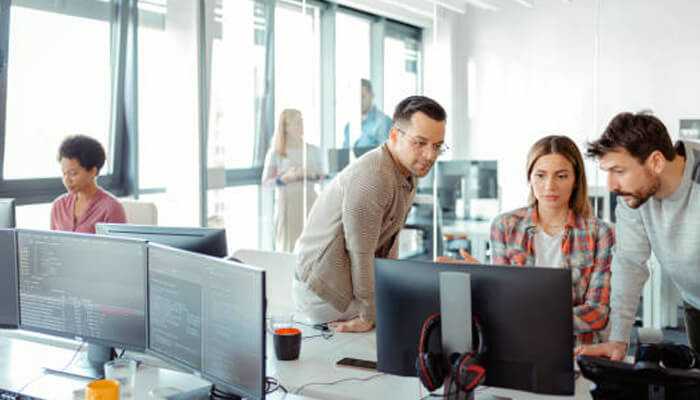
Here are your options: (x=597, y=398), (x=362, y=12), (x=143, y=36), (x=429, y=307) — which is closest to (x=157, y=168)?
(x=143, y=36)

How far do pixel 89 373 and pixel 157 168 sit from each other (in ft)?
9.35

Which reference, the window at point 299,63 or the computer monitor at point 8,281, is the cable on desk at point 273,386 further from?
the window at point 299,63

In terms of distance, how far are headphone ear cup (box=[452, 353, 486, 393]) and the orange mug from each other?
2.84 ft

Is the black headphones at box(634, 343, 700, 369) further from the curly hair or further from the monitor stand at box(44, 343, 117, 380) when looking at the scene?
the curly hair

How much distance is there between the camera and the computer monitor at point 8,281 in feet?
7.70

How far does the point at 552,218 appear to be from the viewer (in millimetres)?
2605

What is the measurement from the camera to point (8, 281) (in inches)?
93.4

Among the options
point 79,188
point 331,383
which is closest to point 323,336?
point 331,383

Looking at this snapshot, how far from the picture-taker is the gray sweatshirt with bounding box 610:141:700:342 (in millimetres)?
2377

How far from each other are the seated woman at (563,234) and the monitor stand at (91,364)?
1.35 m

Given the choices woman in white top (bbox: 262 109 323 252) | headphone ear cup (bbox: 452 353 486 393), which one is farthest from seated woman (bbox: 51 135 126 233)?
headphone ear cup (bbox: 452 353 486 393)

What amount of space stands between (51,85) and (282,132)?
165 centimetres

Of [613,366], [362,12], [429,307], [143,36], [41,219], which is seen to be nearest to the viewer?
[613,366]

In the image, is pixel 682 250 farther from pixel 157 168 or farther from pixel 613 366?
pixel 157 168
